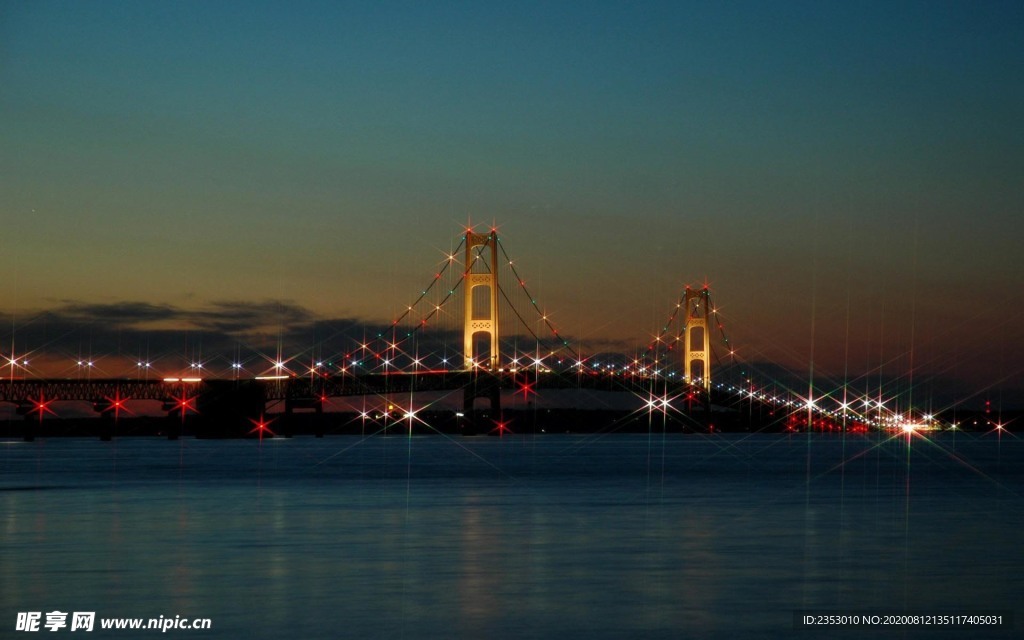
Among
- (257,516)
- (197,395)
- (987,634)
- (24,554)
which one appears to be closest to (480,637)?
(987,634)

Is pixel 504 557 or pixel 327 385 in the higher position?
pixel 327 385

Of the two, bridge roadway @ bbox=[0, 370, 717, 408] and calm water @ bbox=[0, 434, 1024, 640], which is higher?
A: bridge roadway @ bbox=[0, 370, 717, 408]

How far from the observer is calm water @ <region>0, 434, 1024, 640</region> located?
13.5m

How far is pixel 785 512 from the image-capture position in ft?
89.9

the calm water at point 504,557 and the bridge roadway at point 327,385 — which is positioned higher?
the bridge roadway at point 327,385

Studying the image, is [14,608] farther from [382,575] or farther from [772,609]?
[772,609]

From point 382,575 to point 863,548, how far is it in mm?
7198

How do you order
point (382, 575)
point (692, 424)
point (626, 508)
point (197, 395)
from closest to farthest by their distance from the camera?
point (382, 575), point (626, 508), point (197, 395), point (692, 424)

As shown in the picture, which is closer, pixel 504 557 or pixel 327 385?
pixel 504 557

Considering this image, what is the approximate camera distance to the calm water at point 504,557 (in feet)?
44.3

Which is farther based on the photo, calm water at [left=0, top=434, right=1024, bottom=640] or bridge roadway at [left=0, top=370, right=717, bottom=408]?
bridge roadway at [left=0, top=370, right=717, bottom=408]

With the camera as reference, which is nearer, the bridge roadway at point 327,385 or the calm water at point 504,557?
A: the calm water at point 504,557

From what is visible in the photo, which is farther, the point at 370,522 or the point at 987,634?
the point at 370,522

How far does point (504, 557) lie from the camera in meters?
18.6
